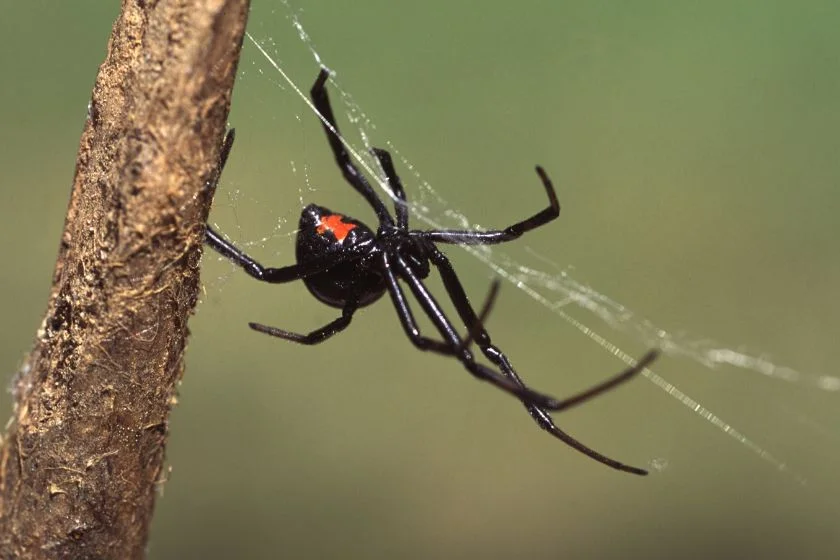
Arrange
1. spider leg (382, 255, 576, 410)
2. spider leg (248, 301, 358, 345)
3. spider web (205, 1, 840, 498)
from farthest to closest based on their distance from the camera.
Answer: spider web (205, 1, 840, 498)
spider leg (248, 301, 358, 345)
spider leg (382, 255, 576, 410)

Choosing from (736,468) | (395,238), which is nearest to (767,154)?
(736,468)

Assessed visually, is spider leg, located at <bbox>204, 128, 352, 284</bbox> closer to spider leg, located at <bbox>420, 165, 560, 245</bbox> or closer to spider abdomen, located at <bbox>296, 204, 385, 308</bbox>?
spider abdomen, located at <bbox>296, 204, 385, 308</bbox>

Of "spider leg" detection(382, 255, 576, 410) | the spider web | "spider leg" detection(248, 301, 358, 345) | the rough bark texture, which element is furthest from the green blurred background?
the rough bark texture

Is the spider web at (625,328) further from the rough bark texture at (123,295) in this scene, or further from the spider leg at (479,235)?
the rough bark texture at (123,295)

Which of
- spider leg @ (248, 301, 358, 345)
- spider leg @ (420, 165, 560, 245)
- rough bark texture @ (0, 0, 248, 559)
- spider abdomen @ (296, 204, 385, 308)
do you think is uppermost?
spider leg @ (420, 165, 560, 245)

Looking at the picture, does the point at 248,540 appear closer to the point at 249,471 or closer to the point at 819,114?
the point at 249,471
